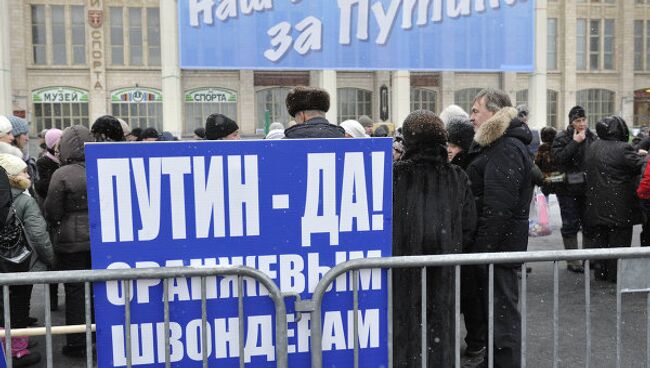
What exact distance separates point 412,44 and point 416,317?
5929mm

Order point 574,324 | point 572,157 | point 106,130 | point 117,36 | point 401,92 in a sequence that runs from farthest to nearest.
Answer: point 401,92 → point 117,36 → point 572,157 → point 574,324 → point 106,130

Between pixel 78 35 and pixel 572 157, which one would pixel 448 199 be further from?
pixel 78 35

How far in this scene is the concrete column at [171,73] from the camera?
2977 centimetres

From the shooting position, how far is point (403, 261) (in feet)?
7.80

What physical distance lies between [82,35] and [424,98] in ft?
65.0

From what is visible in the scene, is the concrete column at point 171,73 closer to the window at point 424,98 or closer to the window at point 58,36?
the window at point 58,36

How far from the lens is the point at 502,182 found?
12.3ft

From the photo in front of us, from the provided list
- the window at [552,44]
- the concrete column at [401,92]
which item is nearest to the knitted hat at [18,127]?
the concrete column at [401,92]

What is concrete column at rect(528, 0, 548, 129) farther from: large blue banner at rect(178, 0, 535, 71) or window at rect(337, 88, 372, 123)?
large blue banner at rect(178, 0, 535, 71)

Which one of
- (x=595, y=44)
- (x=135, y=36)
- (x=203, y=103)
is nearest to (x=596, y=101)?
(x=595, y=44)

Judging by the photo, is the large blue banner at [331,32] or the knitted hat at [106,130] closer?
the knitted hat at [106,130]

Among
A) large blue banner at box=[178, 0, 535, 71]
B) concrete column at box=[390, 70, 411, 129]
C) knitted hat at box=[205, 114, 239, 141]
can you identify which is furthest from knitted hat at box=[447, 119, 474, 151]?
concrete column at box=[390, 70, 411, 129]

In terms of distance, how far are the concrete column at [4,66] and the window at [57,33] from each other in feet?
7.58

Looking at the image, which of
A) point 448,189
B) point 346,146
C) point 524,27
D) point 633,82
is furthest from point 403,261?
point 633,82
